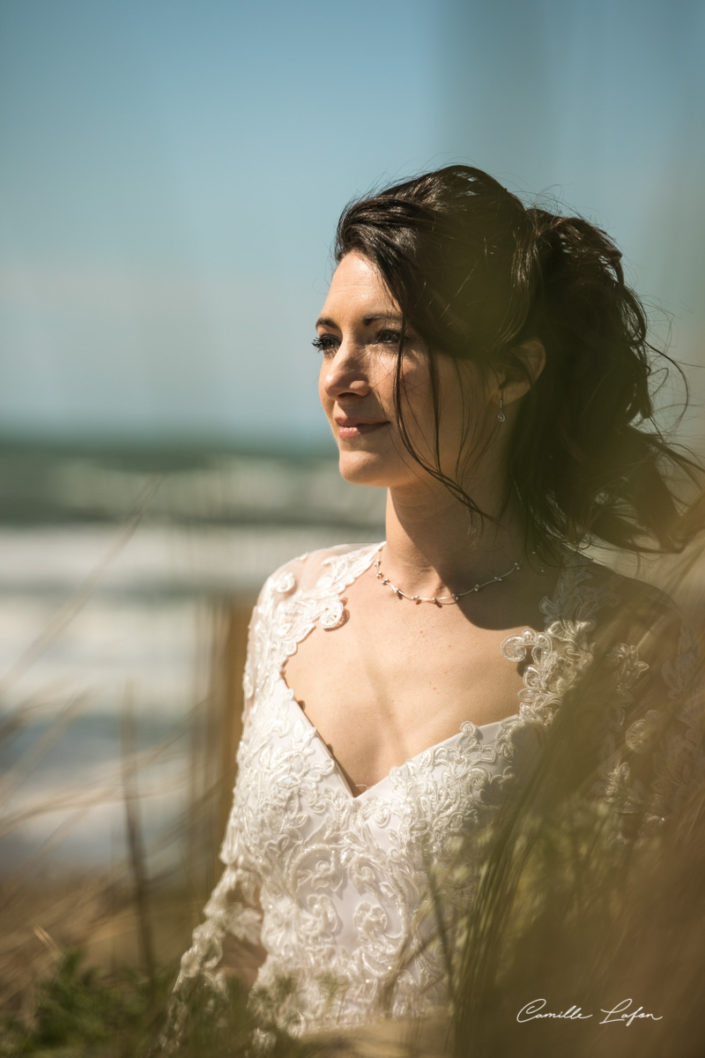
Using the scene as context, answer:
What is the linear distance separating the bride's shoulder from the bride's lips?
49 cm

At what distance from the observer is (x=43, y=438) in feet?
2.07

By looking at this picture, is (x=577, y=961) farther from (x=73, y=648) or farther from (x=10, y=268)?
(x=73, y=648)

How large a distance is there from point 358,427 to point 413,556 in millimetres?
326

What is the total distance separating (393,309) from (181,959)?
51.0 inches

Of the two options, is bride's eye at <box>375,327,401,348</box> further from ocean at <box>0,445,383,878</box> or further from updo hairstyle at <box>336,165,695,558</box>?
ocean at <box>0,445,383,878</box>

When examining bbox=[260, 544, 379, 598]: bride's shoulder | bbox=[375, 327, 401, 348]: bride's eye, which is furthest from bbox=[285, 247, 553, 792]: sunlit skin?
bbox=[260, 544, 379, 598]: bride's shoulder

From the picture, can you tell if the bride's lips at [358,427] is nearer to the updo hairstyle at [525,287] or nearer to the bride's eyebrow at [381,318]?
the updo hairstyle at [525,287]

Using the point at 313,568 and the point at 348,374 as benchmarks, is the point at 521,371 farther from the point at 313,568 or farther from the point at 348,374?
the point at 313,568

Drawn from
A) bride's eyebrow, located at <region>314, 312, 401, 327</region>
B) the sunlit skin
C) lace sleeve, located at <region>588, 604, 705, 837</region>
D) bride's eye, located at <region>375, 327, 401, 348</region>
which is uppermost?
lace sleeve, located at <region>588, 604, 705, 837</region>

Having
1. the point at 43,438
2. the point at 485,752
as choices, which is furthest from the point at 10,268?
the point at 485,752

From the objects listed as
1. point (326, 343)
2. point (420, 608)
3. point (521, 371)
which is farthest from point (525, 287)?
point (420, 608)

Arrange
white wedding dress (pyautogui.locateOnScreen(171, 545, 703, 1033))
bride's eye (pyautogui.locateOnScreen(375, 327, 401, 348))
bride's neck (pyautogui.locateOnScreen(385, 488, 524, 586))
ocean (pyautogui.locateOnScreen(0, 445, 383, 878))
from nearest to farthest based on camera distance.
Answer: ocean (pyautogui.locateOnScreen(0, 445, 383, 878)), white wedding dress (pyautogui.locateOnScreen(171, 545, 703, 1033)), bride's eye (pyautogui.locateOnScreen(375, 327, 401, 348)), bride's neck (pyautogui.locateOnScreen(385, 488, 524, 586))

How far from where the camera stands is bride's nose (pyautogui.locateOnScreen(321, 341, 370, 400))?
1718 millimetres

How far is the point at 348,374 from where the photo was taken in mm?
1729
